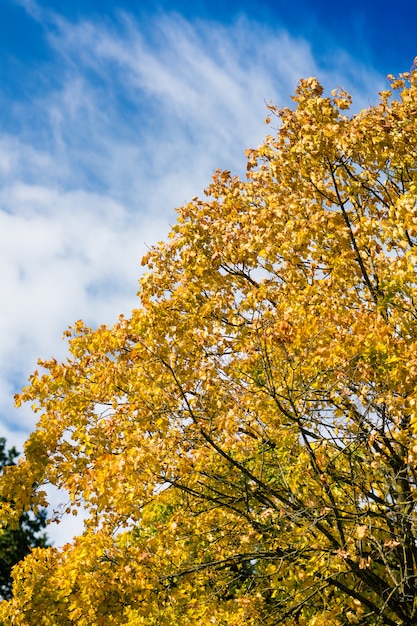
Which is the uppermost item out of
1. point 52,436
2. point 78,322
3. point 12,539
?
point 12,539

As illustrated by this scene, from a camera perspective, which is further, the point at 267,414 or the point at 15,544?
the point at 15,544

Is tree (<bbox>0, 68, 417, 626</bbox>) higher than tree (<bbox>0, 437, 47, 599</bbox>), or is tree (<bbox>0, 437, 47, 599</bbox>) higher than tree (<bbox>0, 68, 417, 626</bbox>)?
tree (<bbox>0, 437, 47, 599</bbox>)

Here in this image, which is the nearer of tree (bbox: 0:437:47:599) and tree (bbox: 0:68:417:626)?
tree (bbox: 0:68:417:626)

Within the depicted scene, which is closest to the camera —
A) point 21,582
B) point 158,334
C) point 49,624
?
point 158,334

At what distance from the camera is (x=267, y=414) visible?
332 inches

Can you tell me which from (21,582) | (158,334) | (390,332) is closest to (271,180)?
(158,334)

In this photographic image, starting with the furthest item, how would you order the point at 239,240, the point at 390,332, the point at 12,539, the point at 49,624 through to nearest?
the point at 12,539 < the point at 49,624 < the point at 239,240 < the point at 390,332

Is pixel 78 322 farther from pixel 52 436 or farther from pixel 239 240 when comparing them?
pixel 239 240

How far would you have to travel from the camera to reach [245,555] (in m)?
8.85

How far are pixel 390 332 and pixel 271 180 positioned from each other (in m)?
5.20

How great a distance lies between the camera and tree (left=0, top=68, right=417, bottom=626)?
8.03 m

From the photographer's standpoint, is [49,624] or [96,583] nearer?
[96,583]

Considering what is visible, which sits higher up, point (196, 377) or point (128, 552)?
point (196, 377)

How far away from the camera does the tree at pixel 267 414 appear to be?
8.03 m
